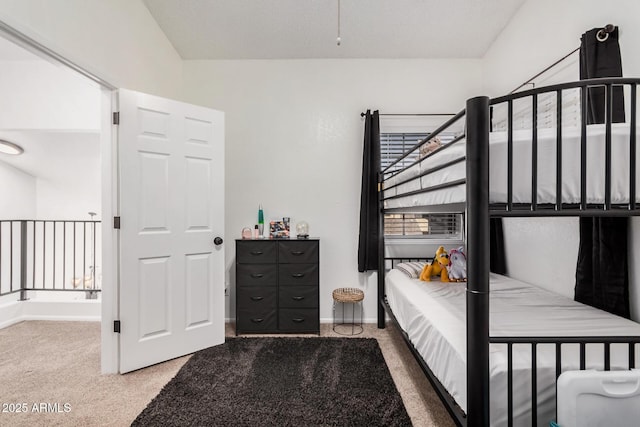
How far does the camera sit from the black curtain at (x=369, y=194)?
3.11 metres

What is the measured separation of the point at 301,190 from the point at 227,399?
2.03 m

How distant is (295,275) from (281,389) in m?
1.07

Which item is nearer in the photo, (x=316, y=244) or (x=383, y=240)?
(x=316, y=244)

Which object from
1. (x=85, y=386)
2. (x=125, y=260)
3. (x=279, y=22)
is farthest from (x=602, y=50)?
(x=85, y=386)

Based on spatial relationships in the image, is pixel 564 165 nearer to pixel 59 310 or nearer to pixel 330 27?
pixel 330 27

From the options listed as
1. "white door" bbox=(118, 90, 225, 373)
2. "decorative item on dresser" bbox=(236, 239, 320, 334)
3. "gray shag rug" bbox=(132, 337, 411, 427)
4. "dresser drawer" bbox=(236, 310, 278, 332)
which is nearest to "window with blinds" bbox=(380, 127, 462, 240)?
"decorative item on dresser" bbox=(236, 239, 320, 334)

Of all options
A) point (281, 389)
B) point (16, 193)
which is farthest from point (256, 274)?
point (16, 193)

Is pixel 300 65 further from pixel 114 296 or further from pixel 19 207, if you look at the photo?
pixel 19 207

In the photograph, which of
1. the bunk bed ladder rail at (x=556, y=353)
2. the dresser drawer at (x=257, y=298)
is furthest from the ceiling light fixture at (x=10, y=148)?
the bunk bed ladder rail at (x=556, y=353)

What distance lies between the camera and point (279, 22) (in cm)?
270

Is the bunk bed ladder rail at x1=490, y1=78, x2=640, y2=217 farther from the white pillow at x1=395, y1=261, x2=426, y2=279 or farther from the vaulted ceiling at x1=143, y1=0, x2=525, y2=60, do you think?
the vaulted ceiling at x1=143, y1=0, x2=525, y2=60

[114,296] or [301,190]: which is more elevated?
[301,190]

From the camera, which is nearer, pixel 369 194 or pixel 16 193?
pixel 369 194

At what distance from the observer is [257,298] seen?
2.85 metres
